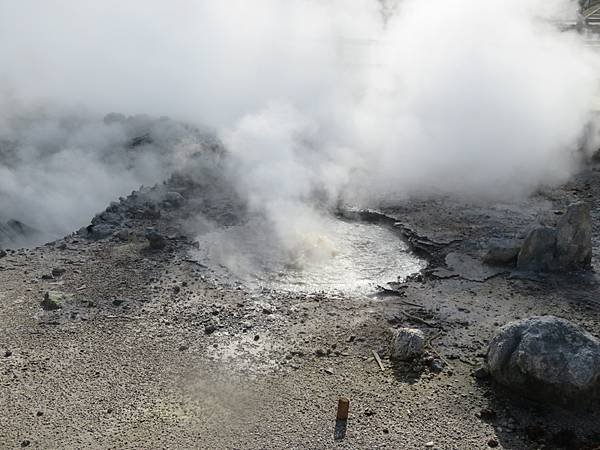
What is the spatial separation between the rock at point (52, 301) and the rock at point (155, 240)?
1.45 m

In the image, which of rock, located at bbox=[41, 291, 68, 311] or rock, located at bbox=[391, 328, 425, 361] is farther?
rock, located at bbox=[41, 291, 68, 311]

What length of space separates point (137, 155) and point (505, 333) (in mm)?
7890

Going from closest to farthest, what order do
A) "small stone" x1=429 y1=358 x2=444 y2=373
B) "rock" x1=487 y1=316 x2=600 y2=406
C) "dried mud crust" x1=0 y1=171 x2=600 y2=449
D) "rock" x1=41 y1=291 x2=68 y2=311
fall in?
"dried mud crust" x1=0 y1=171 x2=600 y2=449 → "rock" x1=487 y1=316 x2=600 y2=406 → "small stone" x1=429 y1=358 x2=444 y2=373 → "rock" x1=41 y1=291 x2=68 y2=311

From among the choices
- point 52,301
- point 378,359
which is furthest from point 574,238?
point 52,301

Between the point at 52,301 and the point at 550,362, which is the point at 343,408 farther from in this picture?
the point at 52,301

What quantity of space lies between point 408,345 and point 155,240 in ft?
12.6

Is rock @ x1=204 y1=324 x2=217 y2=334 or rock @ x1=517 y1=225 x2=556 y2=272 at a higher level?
rock @ x1=517 y1=225 x2=556 y2=272

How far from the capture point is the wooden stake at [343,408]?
5.90m

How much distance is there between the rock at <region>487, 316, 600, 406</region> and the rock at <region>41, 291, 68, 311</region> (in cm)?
475

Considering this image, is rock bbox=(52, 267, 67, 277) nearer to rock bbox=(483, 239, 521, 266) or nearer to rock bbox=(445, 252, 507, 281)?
rock bbox=(445, 252, 507, 281)

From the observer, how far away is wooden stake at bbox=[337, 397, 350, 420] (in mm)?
5902

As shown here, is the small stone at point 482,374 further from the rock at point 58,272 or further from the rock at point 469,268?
the rock at point 58,272

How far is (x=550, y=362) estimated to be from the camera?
236 inches

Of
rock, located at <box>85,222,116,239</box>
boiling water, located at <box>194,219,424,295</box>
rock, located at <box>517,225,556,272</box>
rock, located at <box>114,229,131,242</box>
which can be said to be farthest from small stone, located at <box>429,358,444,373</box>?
rock, located at <box>85,222,116,239</box>
